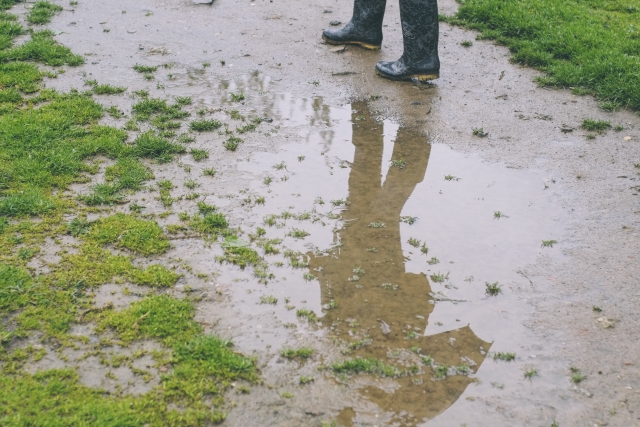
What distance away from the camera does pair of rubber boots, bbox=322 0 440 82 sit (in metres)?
5.73

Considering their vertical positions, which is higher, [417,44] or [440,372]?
[417,44]

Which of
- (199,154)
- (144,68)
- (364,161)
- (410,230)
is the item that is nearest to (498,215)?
(410,230)

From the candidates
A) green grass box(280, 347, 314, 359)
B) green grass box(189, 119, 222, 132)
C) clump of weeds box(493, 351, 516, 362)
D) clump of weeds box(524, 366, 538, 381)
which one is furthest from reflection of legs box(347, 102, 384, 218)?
clump of weeds box(524, 366, 538, 381)

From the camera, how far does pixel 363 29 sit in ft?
22.3

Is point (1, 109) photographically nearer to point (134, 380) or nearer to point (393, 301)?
point (134, 380)

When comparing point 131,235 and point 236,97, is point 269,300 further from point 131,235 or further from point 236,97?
point 236,97

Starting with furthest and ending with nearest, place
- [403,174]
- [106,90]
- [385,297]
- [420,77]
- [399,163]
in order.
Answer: [420,77] → [106,90] → [399,163] → [403,174] → [385,297]

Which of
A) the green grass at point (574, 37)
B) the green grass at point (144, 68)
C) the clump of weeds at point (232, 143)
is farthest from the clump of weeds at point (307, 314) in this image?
the green grass at point (574, 37)

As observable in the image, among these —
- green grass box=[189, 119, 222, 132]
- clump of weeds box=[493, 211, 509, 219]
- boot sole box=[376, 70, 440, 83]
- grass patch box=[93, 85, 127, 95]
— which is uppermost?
boot sole box=[376, 70, 440, 83]

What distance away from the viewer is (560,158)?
191 inches

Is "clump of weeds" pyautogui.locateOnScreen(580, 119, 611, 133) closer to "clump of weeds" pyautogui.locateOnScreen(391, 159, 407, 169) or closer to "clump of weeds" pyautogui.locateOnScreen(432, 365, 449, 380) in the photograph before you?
"clump of weeds" pyautogui.locateOnScreen(391, 159, 407, 169)

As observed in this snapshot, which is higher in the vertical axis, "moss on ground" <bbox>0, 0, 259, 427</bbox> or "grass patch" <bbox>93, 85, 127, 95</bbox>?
"grass patch" <bbox>93, 85, 127, 95</bbox>

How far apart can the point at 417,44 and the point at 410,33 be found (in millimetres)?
129

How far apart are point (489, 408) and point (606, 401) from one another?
1.84ft
